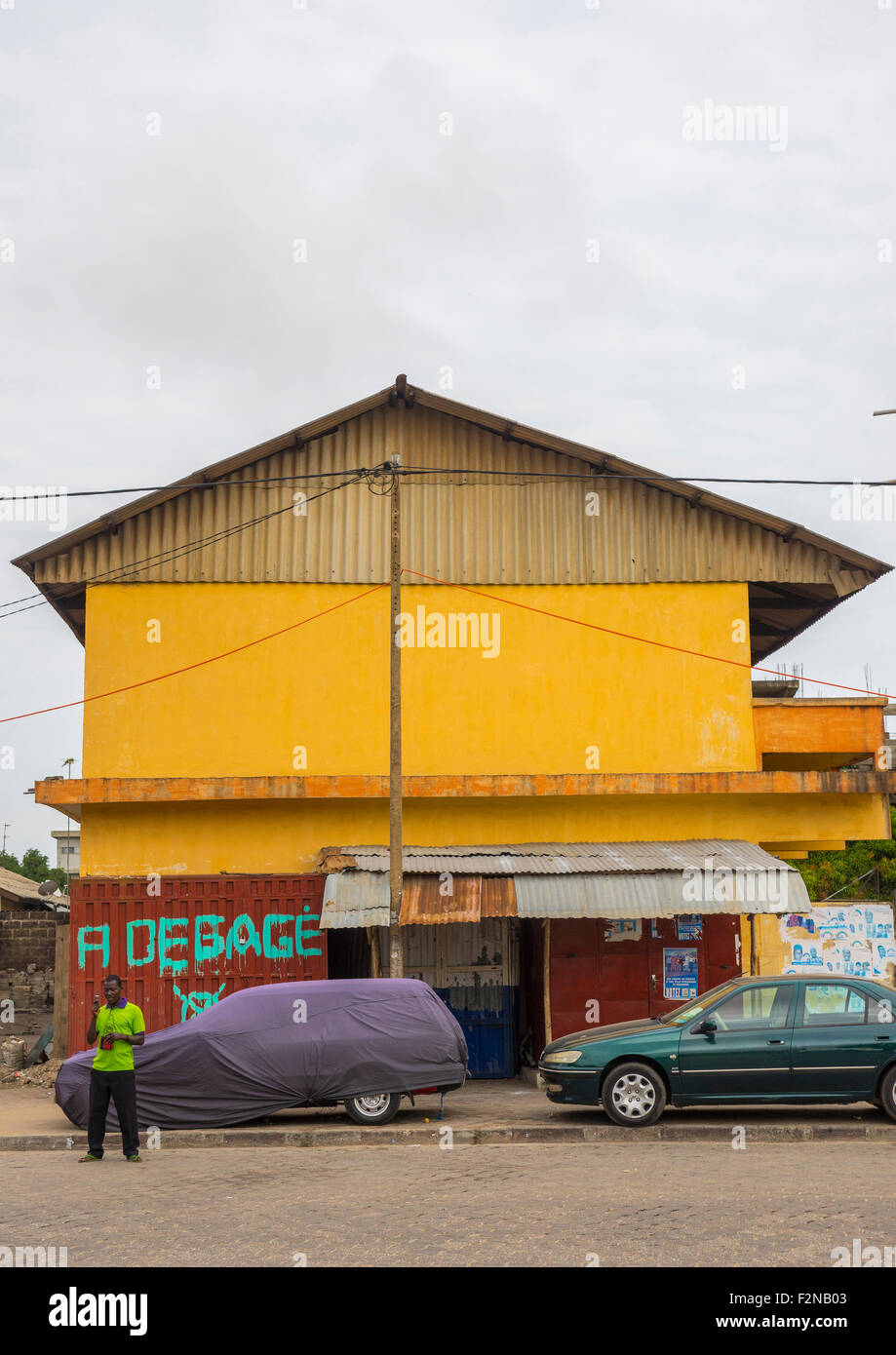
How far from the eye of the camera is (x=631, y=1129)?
13469 mm

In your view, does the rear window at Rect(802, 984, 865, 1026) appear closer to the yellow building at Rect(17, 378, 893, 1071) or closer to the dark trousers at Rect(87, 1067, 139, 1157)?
the yellow building at Rect(17, 378, 893, 1071)

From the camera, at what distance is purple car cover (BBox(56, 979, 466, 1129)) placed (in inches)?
547

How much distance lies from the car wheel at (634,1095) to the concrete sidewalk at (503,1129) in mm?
133

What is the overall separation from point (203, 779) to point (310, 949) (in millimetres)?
2707

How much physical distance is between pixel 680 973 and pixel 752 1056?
5.23 m

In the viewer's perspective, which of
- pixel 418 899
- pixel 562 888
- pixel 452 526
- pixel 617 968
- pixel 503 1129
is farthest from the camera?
pixel 452 526

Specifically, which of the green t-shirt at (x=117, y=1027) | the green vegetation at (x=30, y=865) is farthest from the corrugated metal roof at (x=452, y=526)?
the green vegetation at (x=30, y=865)

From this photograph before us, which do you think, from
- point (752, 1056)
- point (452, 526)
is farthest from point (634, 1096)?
point (452, 526)

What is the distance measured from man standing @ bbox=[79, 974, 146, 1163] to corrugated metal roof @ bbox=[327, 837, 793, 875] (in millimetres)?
5505

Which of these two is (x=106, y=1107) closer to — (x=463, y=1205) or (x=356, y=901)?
(x=463, y=1205)

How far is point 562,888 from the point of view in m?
17.1
